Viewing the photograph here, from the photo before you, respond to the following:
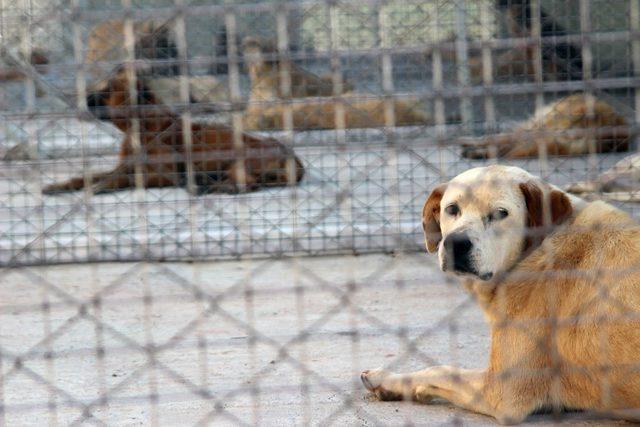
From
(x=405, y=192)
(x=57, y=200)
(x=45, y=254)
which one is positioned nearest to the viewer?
(x=45, y=254)

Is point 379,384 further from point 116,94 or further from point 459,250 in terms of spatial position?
point 116,94

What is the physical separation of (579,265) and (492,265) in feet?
0.91

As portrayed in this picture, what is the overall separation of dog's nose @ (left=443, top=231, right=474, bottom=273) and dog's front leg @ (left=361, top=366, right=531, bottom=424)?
409 millimetres

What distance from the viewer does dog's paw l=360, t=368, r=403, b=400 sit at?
11.9ft

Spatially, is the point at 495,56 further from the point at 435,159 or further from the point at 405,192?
the point at 405,192

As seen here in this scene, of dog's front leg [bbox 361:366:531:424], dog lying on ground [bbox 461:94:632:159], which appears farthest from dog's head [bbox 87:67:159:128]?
dog's front leg [bbox 361:366:531:424]

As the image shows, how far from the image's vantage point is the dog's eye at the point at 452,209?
344 centimetres

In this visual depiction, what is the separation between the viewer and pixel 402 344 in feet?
14.1

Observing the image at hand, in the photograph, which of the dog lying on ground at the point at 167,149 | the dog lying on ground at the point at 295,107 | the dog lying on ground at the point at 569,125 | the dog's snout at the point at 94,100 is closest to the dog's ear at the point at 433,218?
the dog lying on ground at the point at 167,149

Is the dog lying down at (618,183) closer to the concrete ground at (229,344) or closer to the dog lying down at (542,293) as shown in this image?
the concrete ground at (229,344)

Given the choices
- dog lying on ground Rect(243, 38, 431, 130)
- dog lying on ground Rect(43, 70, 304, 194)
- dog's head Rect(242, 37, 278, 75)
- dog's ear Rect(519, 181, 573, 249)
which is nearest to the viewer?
dog's ear Rect(519, 181, 573, 249)

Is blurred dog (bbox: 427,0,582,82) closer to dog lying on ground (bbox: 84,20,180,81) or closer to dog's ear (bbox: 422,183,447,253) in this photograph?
Result: dog lying on ground (bbox: 84,20,180,81)

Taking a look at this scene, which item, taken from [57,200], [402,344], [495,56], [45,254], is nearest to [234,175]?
[57,200]

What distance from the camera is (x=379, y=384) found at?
3.62 metres
